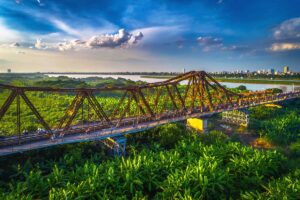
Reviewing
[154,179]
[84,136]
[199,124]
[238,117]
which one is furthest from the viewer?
[238,117]

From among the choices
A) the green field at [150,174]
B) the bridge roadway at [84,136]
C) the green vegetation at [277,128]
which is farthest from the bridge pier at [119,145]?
the green vegetation at [277,128]

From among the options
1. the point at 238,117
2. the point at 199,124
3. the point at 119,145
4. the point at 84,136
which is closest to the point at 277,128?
the point at 238,117

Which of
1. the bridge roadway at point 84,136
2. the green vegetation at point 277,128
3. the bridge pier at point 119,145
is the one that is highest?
the bridge roadway at point 84,136

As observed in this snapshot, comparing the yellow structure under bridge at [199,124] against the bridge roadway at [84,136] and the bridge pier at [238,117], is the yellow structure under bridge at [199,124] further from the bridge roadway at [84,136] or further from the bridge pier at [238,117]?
the bridge pier at [238,117]

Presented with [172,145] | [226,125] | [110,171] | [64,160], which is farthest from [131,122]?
[226,125]

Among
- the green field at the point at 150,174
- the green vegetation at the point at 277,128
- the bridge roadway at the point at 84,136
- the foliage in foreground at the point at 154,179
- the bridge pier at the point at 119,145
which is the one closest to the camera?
the foliage in foreground at the point at 154,179

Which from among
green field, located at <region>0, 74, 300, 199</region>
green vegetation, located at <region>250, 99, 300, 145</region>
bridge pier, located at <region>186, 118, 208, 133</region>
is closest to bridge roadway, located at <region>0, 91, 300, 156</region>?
green field, located at <region>0, 74, 300, 199</region>

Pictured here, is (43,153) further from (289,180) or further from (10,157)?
(289,180)

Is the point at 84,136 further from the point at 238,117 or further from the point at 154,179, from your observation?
the point at 238,117
